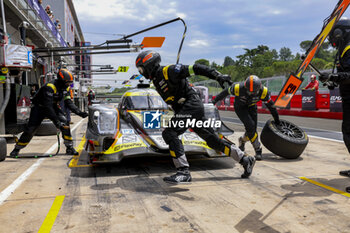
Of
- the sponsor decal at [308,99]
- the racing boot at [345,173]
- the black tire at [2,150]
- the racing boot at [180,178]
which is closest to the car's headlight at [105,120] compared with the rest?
the racing boot at [180,178]

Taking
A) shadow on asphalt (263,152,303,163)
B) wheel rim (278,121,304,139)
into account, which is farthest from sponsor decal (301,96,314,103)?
shadow on asphalt (263,152,303,163)

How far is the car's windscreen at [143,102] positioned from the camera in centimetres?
561

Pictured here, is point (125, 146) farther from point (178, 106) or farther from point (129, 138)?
point (178, 106)

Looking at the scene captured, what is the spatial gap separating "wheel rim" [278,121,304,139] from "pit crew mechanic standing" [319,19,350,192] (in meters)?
1.61

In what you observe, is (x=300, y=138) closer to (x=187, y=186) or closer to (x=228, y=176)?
(x=228, y=176)

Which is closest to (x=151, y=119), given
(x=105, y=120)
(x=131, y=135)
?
(x=131, y=135)

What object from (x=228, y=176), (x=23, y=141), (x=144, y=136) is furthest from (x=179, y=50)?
(x=23, y=141)

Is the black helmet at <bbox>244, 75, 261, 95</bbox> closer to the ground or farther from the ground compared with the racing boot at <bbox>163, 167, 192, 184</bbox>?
farther from the ground

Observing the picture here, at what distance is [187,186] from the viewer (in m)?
3.77

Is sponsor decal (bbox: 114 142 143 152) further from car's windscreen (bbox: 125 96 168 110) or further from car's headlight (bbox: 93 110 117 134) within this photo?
car's windscreen (bbox: 125 96 168 110)

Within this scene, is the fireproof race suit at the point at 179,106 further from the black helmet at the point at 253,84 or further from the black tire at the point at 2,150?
the black tire at the point at 2,150

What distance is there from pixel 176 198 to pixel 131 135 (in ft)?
5.37

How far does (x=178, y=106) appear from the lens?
4.01 m

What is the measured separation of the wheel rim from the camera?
553 cm
